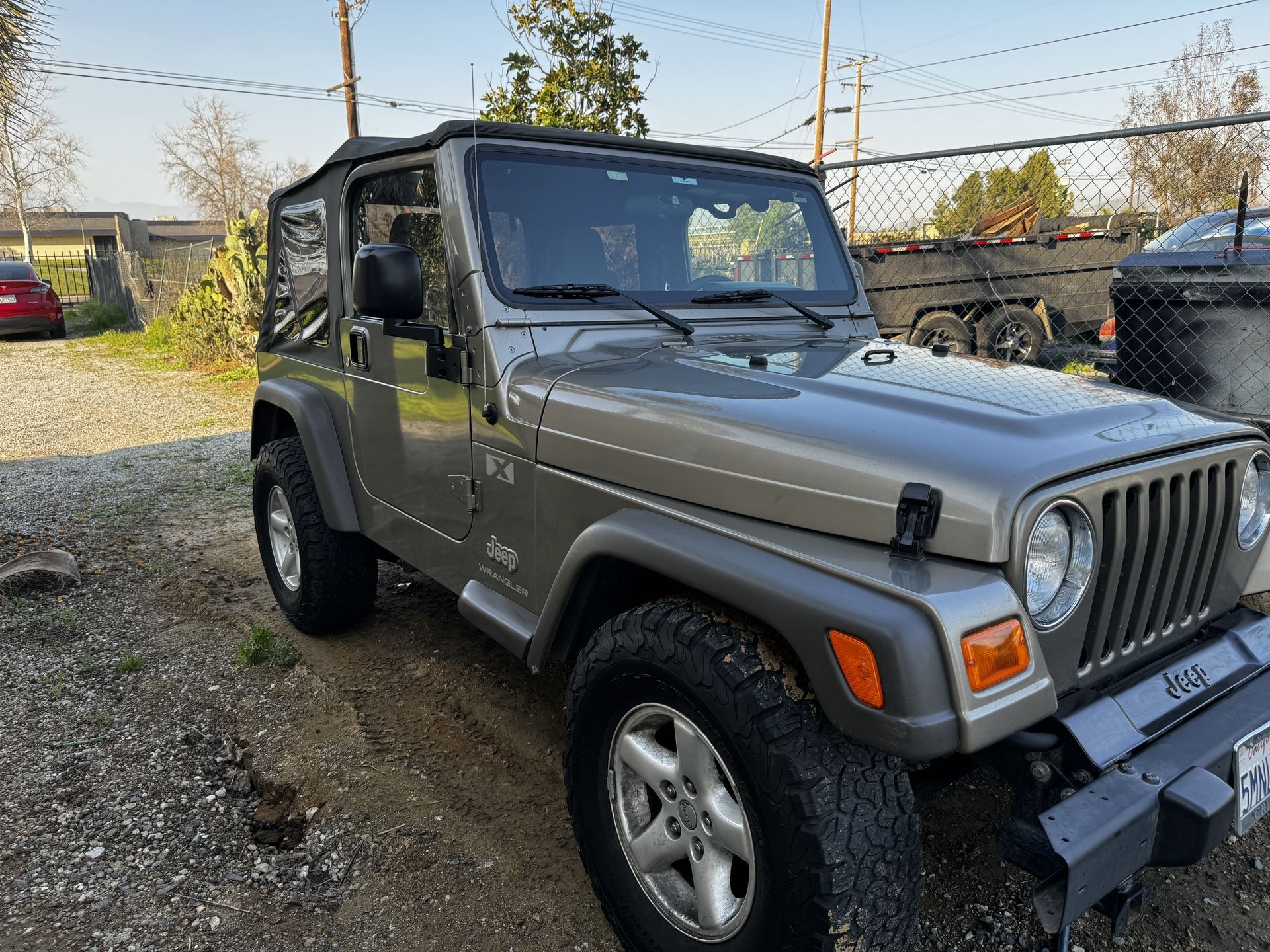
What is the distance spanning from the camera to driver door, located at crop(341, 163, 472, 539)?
277 centimetres

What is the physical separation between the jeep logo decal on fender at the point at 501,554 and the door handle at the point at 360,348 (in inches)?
38.3

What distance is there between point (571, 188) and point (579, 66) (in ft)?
24.4

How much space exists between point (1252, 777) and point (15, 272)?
68.9 feet

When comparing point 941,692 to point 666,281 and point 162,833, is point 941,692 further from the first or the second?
point 162,833

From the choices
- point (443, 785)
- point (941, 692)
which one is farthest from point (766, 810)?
point (443, 785)

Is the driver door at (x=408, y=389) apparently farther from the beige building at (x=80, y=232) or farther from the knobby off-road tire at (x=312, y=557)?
the beige building at (x=80, y=232)

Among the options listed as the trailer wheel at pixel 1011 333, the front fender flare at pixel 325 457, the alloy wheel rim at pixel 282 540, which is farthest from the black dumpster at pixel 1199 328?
the trailer wheel at pixel 1011 333

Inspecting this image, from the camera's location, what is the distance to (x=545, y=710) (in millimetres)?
3426

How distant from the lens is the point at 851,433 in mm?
1821

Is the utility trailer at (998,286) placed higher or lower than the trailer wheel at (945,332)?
Result: higher

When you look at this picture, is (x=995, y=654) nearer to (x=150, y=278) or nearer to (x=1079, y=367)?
(x=1079, y=367)

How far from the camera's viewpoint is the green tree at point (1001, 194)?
593 centimetres

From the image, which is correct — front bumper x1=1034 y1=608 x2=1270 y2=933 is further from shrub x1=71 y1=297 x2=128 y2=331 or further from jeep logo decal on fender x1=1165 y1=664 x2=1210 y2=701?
shrub x1=71 y1=297 x2=128 y2=331

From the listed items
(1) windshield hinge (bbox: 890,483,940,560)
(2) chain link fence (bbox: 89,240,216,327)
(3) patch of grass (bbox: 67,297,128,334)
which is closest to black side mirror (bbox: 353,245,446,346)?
(1) windshield hinge (bbox: 890,483,940,560)
